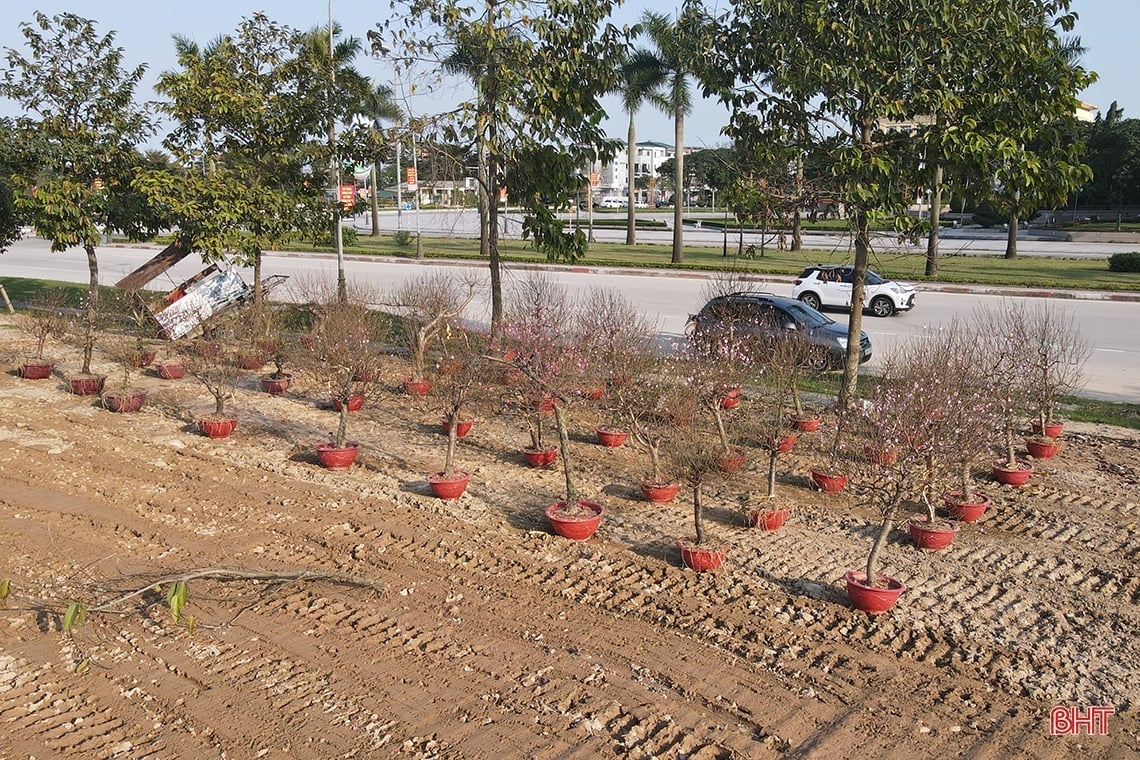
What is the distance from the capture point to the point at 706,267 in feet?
112

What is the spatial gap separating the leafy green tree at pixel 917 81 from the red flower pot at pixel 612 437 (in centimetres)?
252

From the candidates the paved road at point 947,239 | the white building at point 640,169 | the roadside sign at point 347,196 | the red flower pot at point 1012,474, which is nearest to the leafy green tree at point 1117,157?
the paved road at point 947,239

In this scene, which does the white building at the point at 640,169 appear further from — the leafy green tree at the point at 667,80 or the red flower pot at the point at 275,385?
the red flower pot at the point at 275,385

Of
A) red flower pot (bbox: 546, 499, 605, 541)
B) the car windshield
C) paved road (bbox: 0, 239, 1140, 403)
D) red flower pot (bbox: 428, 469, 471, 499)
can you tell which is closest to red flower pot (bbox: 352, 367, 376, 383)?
red flower pot (bbox: 428, 469, 471, 499)

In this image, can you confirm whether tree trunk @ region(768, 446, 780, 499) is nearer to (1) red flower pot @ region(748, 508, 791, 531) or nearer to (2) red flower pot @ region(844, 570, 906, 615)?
(1) red flower pot @ region(748, 508, 791, 531)

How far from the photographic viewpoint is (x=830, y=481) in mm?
9430

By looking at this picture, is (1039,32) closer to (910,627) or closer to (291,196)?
(910,627)

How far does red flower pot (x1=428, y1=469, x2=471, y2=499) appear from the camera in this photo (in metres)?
9.09

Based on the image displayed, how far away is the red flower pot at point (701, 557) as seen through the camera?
7398 millimetres

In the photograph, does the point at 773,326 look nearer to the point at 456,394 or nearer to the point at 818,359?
→ the point at 818,359

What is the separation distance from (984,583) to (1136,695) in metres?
1.65

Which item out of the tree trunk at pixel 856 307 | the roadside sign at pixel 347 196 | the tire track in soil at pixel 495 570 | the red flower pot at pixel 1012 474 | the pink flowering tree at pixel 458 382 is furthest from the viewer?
the roadside sign at pixel 347 196

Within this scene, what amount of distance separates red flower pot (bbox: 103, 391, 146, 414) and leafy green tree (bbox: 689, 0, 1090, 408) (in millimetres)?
9299

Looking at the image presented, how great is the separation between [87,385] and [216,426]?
11.9 ft
